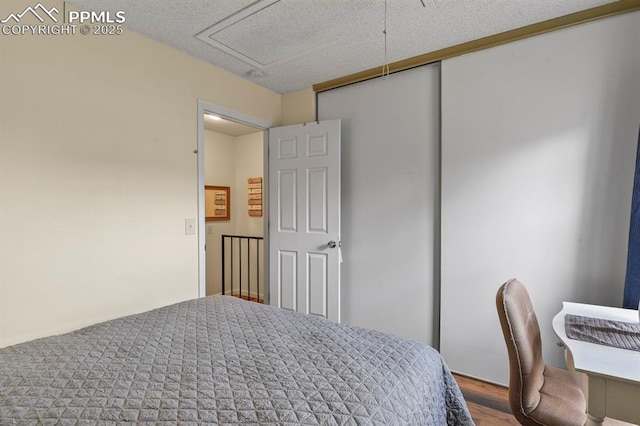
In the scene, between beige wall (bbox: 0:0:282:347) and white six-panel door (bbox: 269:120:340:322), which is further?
white six-panel door (bbox: 269:120:340:322)

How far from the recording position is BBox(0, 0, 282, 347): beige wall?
1.64m

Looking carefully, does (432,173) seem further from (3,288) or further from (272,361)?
(3,288)

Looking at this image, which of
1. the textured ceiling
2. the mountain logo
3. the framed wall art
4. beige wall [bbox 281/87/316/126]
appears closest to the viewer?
the mountain logo

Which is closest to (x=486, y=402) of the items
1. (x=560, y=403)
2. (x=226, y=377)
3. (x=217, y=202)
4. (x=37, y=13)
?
(x=560, y=403)

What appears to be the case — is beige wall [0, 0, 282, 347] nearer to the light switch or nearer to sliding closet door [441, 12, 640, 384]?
the light switch

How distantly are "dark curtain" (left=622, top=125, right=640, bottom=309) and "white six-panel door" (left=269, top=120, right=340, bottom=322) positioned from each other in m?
1.89

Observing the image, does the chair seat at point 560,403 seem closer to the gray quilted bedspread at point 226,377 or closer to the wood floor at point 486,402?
the gray quilted bedspread at point 226,377

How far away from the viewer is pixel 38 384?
0.91m

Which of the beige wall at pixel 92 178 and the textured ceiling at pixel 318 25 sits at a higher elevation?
the textured ceiling at pixel 318 25

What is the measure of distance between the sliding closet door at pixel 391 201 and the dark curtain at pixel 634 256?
3.61 feet

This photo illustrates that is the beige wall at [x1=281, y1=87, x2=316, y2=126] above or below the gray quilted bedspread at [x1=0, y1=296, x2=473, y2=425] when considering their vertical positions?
above

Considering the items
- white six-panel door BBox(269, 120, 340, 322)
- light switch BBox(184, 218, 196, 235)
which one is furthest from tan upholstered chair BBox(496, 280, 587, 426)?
light switch BBox(184, 218, 196, 235)

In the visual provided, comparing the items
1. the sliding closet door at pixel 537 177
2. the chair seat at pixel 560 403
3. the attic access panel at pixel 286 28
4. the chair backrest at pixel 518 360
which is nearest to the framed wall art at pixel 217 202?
the attic access panel at pixel 286 28

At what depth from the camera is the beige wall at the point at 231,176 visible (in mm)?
4633
